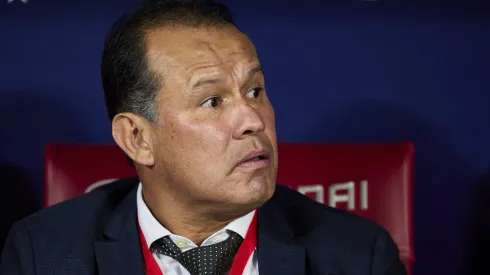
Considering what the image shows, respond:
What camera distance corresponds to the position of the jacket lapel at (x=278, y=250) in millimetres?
1299

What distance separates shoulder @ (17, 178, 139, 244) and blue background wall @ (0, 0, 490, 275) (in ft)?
1.50

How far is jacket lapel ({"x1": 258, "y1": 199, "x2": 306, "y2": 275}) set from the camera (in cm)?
130

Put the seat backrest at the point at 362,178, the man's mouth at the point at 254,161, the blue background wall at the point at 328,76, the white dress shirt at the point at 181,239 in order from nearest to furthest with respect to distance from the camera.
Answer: the man's mouth at the point at 254,161
the white dress shirt at the point at 181,239
the seat backrest at the point at 362,178
the blue background wall at the point at 328,76

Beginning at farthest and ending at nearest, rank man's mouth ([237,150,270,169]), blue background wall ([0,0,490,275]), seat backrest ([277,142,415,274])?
blue background wall ([0,0,490,275]) → seat backrest ([277,142,415,274]) → man's mouth ([237,150,270,169])

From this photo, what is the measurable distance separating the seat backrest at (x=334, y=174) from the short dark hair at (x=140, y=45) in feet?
0.73

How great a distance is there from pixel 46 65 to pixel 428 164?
0.93 meters

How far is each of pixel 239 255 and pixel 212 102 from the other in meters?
0.26

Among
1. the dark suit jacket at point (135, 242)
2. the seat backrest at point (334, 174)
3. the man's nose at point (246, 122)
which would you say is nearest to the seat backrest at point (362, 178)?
the seat backrest at point (334, 174)

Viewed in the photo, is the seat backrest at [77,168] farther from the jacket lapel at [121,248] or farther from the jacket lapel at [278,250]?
the jacket lapel at [278,250]

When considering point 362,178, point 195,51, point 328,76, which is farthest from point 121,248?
point 328,76

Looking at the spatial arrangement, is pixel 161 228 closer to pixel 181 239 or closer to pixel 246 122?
pixel 181 239

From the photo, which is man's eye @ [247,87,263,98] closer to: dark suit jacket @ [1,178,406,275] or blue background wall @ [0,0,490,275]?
dark suit jacket @ [1,178,406,275]

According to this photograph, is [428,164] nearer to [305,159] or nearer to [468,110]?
[468,110]

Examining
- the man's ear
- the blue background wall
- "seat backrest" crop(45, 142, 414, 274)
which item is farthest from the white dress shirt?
the blue background wall
